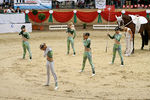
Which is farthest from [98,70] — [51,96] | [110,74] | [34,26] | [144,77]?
[34,26]

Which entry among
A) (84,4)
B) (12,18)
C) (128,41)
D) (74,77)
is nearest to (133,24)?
(128,41)

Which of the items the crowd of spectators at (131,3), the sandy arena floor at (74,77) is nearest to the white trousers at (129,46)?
the sandy arena floor at (74,77)

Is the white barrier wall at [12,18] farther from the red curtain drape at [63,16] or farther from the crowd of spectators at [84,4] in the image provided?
the red curtain drape at [63,16]

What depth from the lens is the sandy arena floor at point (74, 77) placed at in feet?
38.7

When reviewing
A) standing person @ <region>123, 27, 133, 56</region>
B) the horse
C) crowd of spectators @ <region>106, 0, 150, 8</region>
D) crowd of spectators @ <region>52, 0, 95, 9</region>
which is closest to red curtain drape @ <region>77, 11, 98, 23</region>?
crowd of spectators @ <region>52, 0, 95, 9</region>

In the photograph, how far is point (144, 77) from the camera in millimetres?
14195

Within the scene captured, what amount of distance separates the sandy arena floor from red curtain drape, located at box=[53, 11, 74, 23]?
10.5 m

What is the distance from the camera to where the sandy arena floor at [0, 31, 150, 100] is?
1178cm

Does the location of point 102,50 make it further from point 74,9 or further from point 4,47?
point 74,9

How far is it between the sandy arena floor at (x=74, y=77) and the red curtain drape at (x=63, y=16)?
34.4 ft

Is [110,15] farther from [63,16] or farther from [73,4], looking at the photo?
[63,16]

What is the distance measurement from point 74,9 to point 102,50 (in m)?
12.6

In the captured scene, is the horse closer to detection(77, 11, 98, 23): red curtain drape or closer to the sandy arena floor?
the sandy arena floor

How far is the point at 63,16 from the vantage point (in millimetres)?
32281
